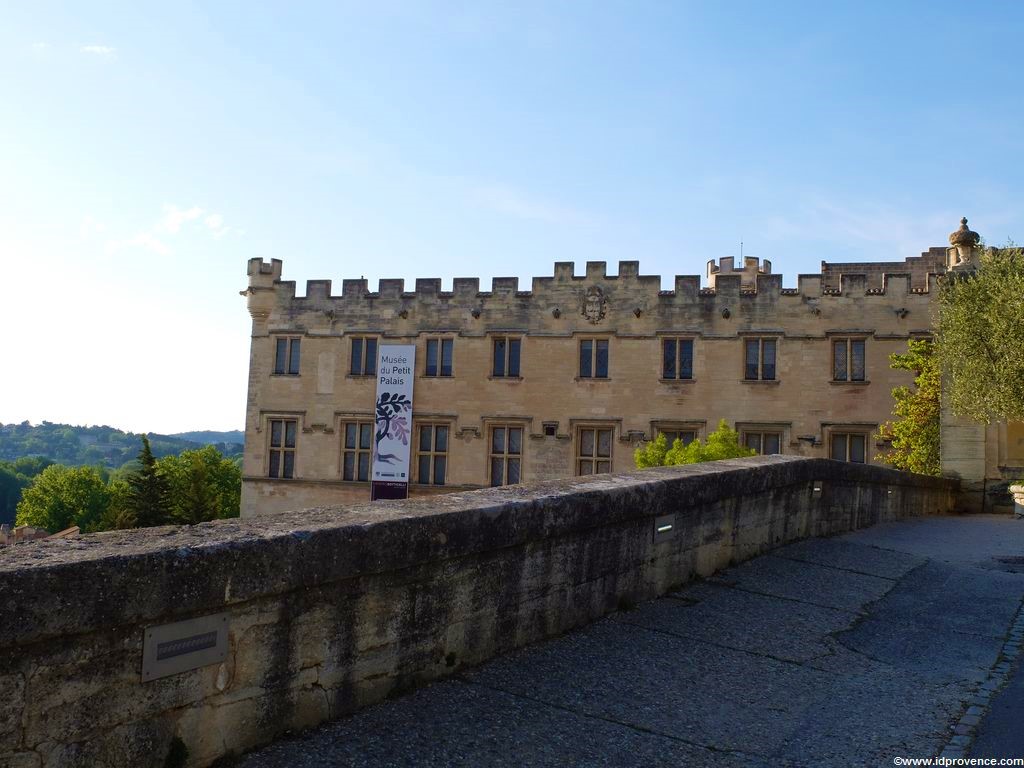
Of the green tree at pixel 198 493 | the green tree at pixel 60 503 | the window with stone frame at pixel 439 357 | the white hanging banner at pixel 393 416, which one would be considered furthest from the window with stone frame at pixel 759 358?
the green tree at pixel 60 503

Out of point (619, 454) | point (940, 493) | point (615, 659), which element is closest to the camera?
point (615, 659)

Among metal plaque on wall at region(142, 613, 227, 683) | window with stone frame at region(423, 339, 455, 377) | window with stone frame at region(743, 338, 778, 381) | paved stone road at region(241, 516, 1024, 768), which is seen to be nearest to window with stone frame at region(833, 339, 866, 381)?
window with stone frame at region(743, 338, 778, 381)

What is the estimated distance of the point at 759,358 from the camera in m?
28.3

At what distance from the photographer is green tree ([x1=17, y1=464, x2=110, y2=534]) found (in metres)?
74.9

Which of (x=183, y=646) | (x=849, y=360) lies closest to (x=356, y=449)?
(x=849, y=360)

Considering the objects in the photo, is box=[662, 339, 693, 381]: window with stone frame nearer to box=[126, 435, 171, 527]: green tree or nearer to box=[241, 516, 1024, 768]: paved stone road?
box=[126, 435, 171, 527]: green tree

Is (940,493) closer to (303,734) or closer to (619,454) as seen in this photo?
(619,454)

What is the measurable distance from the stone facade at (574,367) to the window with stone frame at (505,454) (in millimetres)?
67

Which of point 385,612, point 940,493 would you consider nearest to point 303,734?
point 385,612

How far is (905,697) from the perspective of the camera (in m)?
4.94

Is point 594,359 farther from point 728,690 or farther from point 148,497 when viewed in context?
point 728,690

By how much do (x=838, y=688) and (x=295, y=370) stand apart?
28.6 m

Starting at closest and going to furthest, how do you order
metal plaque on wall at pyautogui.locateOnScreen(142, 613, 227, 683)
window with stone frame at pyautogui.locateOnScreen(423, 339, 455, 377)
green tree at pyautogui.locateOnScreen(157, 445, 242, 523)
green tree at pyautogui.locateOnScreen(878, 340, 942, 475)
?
metal plaque on wall at pyautogui.locateOnScreen(142, 613, 227, 683)
green tree at pyautogui.locateOnScreen(878, 340, 942, 475)
window with stone frame at pyautogui.locateOnScreen(423, 339, 455, 377)
green tree at pyautogui.locateOnScreen(157, 445, 242, 523)

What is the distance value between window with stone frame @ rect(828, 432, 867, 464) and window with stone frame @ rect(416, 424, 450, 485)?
1212 cm
